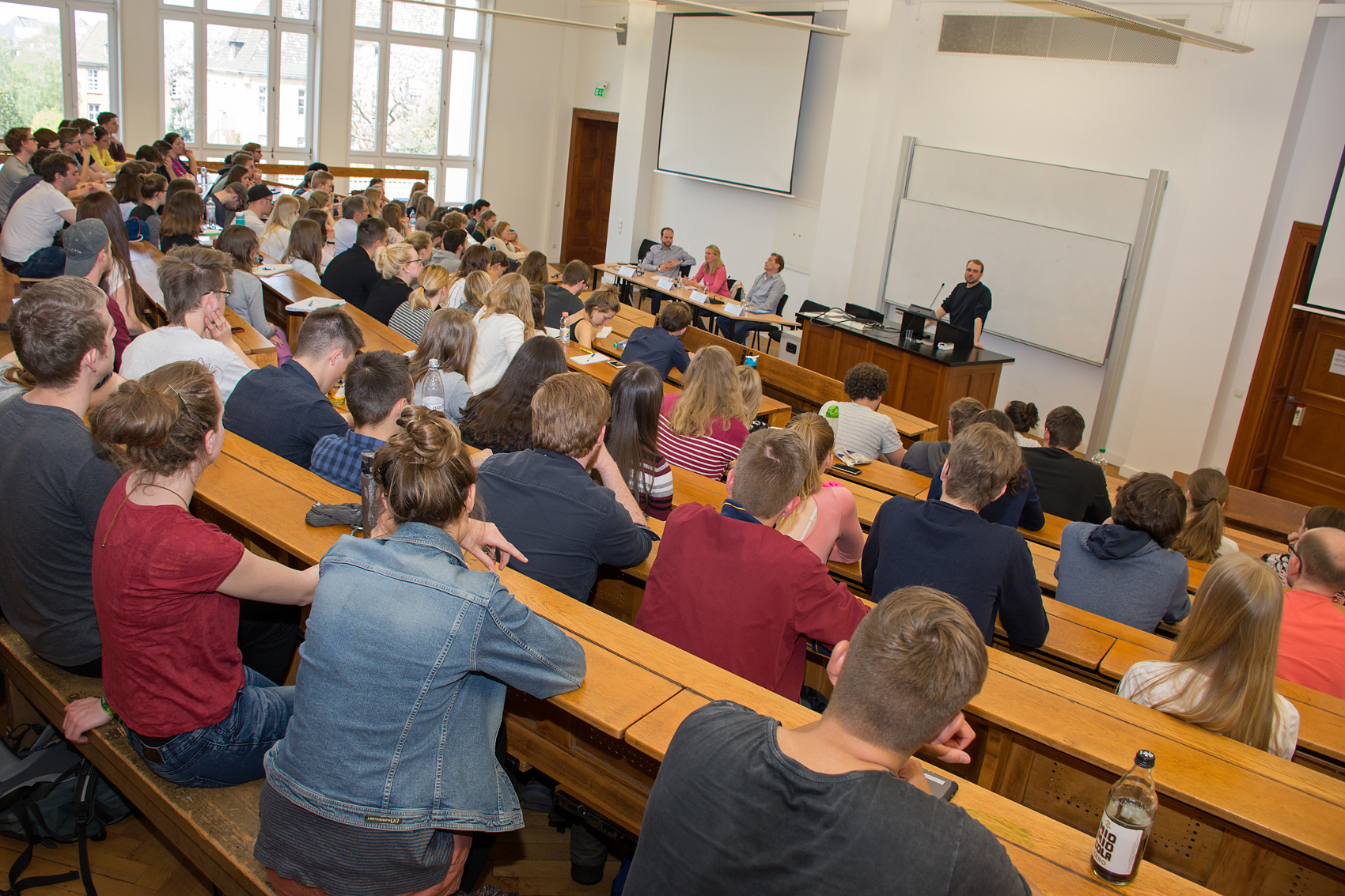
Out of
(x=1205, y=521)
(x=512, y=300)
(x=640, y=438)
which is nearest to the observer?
(x=640, y=438)

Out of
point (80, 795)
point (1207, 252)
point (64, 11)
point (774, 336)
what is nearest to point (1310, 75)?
point (1207, 252)

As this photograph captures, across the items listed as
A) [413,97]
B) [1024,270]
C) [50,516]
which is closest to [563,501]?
[50,516]

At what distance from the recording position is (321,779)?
5.57 ft

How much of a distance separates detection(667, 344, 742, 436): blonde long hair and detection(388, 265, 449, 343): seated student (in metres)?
2.06

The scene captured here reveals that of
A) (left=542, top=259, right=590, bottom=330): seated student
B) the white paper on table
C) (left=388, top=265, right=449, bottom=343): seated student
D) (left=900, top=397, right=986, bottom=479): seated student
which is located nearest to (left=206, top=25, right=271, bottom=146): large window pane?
(left=542, top=259, right=590, bottom=330): seated student

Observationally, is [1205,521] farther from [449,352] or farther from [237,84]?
[237,84]

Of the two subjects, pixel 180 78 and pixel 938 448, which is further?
pixel 180 78

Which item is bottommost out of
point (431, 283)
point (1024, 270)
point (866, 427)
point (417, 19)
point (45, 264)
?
point (866, 427)

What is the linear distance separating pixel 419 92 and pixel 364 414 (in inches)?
510

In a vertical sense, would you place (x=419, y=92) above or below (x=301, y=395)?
above

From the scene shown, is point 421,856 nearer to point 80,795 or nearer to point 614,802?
point 614,802

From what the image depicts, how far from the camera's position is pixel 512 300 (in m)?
5.38

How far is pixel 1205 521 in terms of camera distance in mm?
4285

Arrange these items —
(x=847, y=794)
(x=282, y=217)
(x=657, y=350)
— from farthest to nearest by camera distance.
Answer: (x=282, y=217) → (x=657, y=350) → (x=847, y=794)
